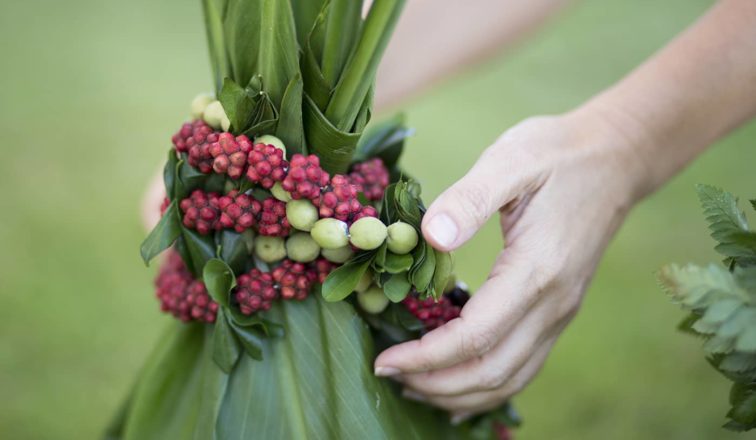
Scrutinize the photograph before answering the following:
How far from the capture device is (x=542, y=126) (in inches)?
38.8

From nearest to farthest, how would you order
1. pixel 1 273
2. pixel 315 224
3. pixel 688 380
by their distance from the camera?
pixel 315 224
pixel 688 380
pixel 1 273

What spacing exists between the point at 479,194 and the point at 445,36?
28.1 inches

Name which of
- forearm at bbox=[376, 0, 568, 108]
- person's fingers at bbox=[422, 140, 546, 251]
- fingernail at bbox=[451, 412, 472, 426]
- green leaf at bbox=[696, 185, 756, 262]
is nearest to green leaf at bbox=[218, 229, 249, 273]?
person's fingers at bbox=[422, 140, 546, 251]

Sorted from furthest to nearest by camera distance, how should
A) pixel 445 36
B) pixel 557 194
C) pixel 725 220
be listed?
pixel 445 36 < pixel 557 194 < pixel 725 220

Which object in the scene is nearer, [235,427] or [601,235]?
[235,427]

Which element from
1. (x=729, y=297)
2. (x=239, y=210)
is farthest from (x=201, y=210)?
(x=729, y=297)

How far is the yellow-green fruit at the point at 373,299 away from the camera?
2.82 feet

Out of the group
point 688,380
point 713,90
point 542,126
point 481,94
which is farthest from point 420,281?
point 481,94

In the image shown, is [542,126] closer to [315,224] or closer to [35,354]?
[315,224]

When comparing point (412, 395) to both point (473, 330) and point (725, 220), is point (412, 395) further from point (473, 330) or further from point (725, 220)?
point (725, 220)

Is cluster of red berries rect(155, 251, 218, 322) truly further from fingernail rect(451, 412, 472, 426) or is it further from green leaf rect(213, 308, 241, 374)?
fingernail rect(451, 412, 472, 426)

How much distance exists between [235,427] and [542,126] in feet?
1.73

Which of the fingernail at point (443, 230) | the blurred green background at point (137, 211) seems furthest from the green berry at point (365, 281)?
the blurred green background at point (137, 211)

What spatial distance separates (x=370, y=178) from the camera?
0.92m
